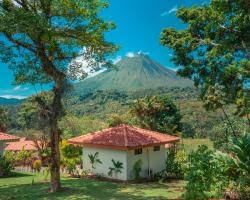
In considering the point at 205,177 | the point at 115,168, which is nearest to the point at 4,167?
the point at 115,168

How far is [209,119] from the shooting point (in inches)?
3275

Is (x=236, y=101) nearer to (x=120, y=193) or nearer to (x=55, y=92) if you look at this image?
(x=120, y=193)

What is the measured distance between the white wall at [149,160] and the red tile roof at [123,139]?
2.60ft

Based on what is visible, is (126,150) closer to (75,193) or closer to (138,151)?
(138,151)

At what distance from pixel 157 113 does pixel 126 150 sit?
23.4m

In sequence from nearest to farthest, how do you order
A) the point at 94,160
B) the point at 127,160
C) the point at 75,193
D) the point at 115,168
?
the point at 75,193 < the point at 127,160 < the point at 115,168 < the point at 94,160

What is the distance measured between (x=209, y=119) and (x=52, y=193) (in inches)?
2665

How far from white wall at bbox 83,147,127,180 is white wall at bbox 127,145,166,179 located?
0.41 m

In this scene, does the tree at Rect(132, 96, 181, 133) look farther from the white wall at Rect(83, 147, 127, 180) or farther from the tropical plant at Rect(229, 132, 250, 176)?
the tropical plant at Rect(229, 132, 250, 176)

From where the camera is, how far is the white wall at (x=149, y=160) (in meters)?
26.5

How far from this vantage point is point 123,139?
2673cm

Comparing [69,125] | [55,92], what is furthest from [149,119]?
[55,92]

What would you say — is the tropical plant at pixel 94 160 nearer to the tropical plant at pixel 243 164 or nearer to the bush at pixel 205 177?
the bush at pixel 205 177

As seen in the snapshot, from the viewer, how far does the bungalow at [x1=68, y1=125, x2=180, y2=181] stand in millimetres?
26219
